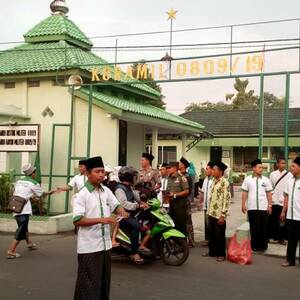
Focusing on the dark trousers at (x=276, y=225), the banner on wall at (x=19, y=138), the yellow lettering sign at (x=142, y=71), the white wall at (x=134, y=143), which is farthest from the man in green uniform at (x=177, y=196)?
the white wall at (x=134, y=143)

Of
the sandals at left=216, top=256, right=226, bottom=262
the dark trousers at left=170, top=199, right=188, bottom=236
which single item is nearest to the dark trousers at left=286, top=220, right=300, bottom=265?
the sandals at left=216, top=256, right=226, bottom=262

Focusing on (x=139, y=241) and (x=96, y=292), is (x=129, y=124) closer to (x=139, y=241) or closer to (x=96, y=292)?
(x=139, y=241)

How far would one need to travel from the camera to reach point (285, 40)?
37.2 feet

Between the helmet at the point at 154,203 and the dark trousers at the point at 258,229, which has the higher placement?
the helmet at the point at 154,203

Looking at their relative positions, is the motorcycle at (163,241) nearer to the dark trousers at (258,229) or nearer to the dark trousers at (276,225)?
the dark trousers at (258,229)

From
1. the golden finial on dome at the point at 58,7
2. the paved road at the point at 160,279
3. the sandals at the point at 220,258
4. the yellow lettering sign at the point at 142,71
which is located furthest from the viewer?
the golden finial on dome at the point at 58,7

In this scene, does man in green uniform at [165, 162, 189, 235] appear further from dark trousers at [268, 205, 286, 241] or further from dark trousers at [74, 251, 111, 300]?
dark trousers at [74, 251, 111, 300]

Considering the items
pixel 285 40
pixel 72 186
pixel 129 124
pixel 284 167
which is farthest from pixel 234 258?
pixel 129 124

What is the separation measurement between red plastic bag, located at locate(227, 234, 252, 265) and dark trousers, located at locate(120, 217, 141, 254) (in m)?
1.70

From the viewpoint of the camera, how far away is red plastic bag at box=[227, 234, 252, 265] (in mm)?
8094

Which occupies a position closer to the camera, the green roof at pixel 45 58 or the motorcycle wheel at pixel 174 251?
the motorcycle wheel at pixel 174 251

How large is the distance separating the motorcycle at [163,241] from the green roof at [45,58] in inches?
255

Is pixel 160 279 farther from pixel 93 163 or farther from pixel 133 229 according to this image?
pixel 93 163

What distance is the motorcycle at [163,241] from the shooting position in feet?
25.6
